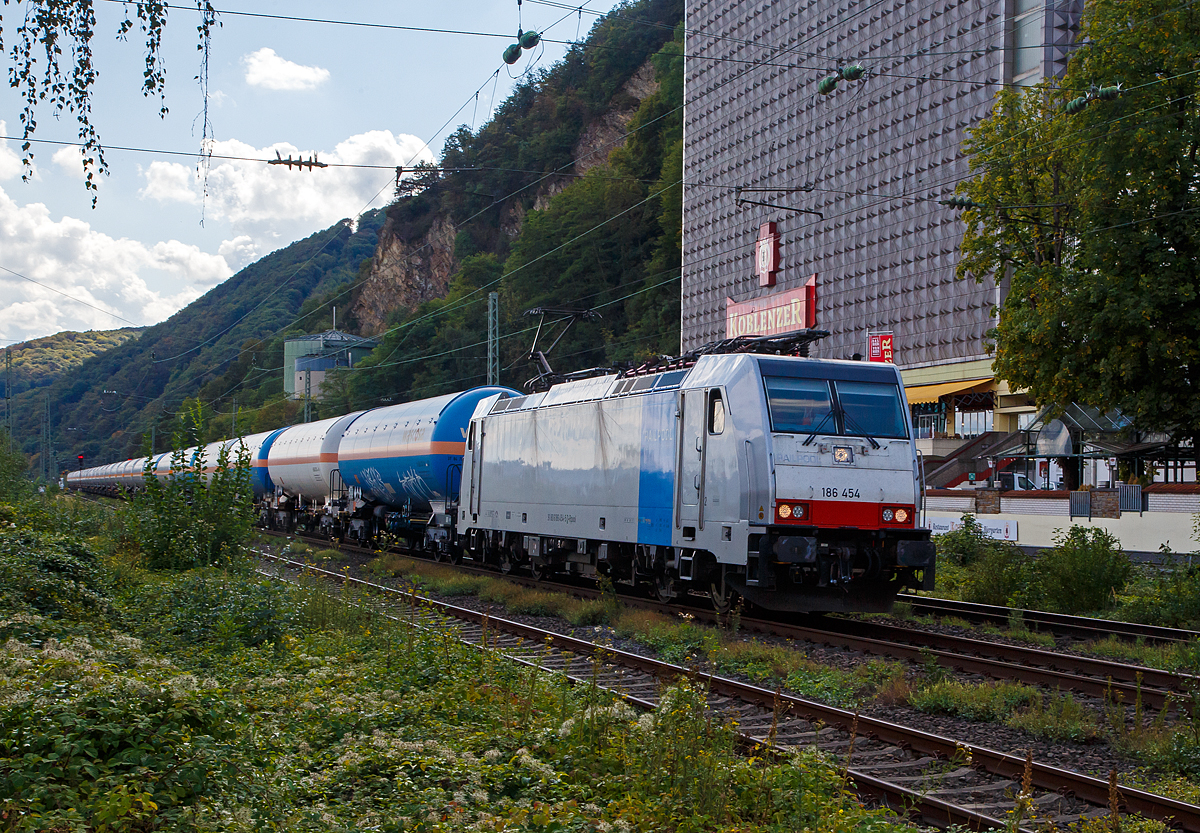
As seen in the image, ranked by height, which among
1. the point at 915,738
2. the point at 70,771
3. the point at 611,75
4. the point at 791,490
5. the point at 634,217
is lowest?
the point at 915,738

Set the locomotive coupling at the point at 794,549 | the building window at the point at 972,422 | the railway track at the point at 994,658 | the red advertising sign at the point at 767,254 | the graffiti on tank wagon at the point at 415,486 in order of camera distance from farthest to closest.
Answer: the red advertising sign at the point at 767,254 → the building window at the point at 972,422 → the graffiti on tank wagon at the point at 415,486 → the locomotive coupling at the point at 794,549 → the railway track at the point at 994,658

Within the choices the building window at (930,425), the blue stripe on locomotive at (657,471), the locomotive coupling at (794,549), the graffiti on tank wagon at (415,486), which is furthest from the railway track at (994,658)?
the building window at (930,425)

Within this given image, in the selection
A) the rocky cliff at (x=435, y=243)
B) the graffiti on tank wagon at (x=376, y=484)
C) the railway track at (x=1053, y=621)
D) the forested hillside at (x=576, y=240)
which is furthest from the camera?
the rocky cliff at (x=435, y=243)

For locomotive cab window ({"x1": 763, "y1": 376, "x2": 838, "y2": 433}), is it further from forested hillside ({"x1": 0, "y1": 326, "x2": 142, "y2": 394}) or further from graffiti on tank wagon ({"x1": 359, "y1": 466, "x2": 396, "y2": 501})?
forested hillside ({"x1": 0, "y1": 326, "x2": 142, "y2": 394})

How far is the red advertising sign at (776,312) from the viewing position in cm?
5128

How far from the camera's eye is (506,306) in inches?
3179

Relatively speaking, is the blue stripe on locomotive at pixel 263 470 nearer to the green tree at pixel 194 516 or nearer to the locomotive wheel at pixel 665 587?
the green tree at pixel 194 516

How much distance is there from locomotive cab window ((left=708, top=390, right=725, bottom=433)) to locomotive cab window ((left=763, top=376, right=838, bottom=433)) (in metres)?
0.65

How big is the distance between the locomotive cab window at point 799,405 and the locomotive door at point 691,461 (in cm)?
103

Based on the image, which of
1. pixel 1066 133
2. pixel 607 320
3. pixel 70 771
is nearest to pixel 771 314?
pixel 607 320

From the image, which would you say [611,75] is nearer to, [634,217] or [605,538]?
[634,217]

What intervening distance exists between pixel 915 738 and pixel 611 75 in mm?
88982

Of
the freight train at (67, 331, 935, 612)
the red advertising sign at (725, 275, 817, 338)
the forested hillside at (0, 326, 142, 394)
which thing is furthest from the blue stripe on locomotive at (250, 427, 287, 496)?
the forested hillside at (0, 326, 142, 394)

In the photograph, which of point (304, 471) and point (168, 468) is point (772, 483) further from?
point (168, 468)
